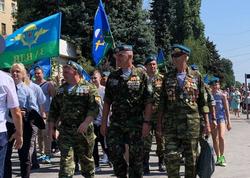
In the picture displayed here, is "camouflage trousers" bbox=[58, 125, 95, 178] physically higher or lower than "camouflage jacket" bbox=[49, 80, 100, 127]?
lower

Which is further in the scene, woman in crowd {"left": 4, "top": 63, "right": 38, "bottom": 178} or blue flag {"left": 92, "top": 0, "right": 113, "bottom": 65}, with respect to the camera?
blue flag {"left": 92, "top": 0, "right": 113, "bottom": 65}

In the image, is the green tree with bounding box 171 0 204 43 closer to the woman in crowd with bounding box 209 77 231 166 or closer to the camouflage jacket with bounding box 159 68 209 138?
the woman in crowd with bounding box 209 77 231 166

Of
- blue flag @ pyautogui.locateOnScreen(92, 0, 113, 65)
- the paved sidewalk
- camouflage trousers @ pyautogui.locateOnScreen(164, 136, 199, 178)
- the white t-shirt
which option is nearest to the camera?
the white t-shirt

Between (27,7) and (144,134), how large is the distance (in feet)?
116

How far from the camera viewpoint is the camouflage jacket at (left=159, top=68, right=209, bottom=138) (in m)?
6.73

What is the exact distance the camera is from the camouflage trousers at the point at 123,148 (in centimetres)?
692

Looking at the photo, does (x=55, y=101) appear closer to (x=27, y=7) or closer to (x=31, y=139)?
(x=31, y=139)

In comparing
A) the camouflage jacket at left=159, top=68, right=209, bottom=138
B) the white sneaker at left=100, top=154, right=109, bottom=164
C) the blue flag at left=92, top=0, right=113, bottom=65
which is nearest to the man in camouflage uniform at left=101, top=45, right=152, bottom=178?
the camouflage jacket at left=159, top=68, right=209, bottom=138

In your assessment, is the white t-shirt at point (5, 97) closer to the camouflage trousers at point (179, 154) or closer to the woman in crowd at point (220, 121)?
the camouflage trousers at point (179, 154)

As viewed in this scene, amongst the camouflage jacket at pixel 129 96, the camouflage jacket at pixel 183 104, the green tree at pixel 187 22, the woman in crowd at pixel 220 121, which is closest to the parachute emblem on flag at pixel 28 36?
the woman in crowd at pixel 220 121

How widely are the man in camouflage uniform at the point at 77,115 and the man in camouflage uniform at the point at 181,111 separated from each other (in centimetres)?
105

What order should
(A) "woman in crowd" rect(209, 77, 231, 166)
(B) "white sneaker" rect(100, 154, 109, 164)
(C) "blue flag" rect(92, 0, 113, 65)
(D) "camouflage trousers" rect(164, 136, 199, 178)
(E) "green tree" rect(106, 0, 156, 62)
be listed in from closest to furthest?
(D) "camouflage trousers" rect(164, 136, 199, 178), (A) "woman in crowd" rect(209, 77, 231, 166), (B) "white sneaker" rect(100, 154, 109, 164), (C) "blue flag" rect(92, 0, 113, 65), (E) "green tree" rect(106, 0, 156, 62)

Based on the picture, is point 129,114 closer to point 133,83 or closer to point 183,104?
point 133,83

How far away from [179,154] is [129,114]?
0.82m
